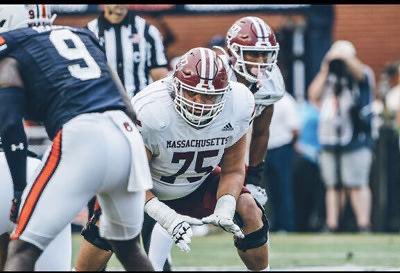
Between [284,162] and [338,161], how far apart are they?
0.53 meters

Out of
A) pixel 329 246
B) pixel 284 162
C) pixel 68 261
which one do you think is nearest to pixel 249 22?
pixel 68 261

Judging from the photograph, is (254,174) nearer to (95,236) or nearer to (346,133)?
(95,236)

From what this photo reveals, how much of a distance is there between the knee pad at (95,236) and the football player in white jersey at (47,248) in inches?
17.7

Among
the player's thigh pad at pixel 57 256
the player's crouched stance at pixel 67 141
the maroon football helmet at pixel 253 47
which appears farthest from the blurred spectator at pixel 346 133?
the player's crouched stance at pixel 67 141

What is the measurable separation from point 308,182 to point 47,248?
23.5 ft

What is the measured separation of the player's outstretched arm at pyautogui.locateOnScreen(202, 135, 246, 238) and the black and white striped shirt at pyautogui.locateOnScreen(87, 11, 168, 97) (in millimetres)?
1713

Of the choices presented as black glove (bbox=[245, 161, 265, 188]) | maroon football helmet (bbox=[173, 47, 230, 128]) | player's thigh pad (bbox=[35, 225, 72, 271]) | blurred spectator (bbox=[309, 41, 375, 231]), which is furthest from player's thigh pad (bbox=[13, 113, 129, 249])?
blurred spectator (bbox=[309, 41, 375, 231])

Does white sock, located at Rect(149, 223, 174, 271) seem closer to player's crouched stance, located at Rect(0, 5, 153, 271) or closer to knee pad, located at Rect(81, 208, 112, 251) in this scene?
knee pad, located at Rect(81, 208, 112, 251)

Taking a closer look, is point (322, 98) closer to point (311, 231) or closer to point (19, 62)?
point (311, 231)

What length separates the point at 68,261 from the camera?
18.9 ft

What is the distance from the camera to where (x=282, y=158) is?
11.9 m

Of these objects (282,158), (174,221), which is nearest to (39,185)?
(174,221)

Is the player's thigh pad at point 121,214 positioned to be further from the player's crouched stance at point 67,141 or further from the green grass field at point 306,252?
the green grass field at point 306,252

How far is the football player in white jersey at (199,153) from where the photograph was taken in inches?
237
